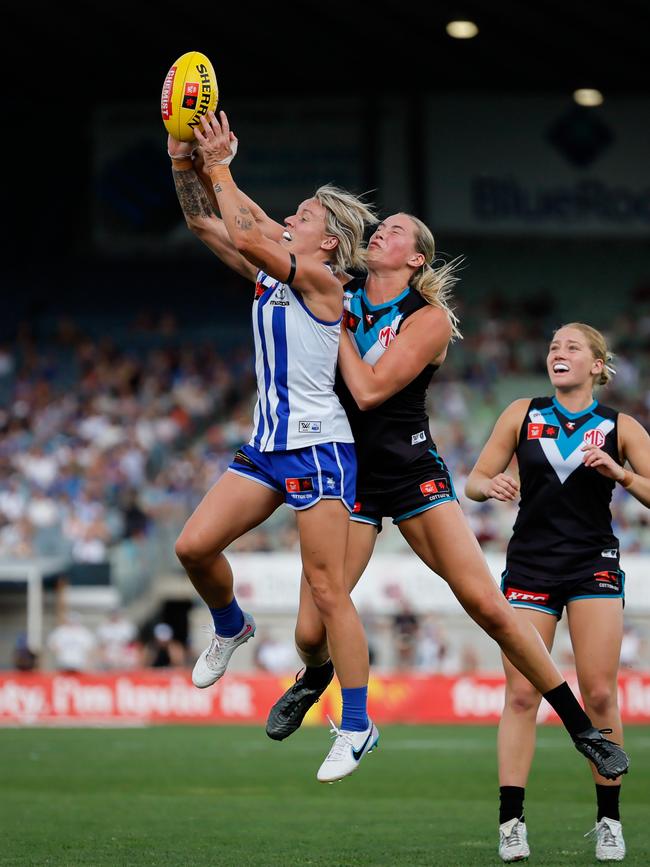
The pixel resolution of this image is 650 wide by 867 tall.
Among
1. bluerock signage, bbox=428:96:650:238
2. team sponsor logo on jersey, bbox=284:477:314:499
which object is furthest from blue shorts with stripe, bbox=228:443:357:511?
bluerock signage, bbox=428:96:650:238

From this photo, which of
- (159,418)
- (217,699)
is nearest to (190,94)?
(217,699)

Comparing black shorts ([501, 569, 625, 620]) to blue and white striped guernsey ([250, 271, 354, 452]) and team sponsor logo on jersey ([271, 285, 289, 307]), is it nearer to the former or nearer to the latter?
blue and white striped guernsey ([250, 271, 354, 452])

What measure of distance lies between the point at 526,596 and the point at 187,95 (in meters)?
2.86

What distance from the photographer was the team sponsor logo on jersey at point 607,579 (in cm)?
694

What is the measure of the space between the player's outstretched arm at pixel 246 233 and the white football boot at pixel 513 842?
263 cm

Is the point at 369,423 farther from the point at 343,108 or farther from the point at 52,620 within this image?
the point at 343,108

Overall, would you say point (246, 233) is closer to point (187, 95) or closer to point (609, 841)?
point (187, 95)

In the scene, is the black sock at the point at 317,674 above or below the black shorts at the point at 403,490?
below

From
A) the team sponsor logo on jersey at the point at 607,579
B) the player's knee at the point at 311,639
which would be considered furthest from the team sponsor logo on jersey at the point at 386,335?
the team sponsor logo on jersey at the point at 607,579

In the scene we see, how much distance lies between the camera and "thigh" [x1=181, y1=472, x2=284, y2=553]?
6457 millimetres

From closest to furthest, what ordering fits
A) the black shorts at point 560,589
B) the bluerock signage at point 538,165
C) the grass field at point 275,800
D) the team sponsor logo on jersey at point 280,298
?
the team sponsor logo on jersey at point 280,298, the black shorts at point 560,589, the grass field at point 275,800, the bluerock signage at point 538,165

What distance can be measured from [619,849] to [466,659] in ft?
45.1

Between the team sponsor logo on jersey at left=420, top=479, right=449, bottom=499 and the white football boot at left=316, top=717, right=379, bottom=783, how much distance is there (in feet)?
3.66

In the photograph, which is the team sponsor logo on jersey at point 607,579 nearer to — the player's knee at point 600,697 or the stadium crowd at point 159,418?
the player's knee at point 600,697
